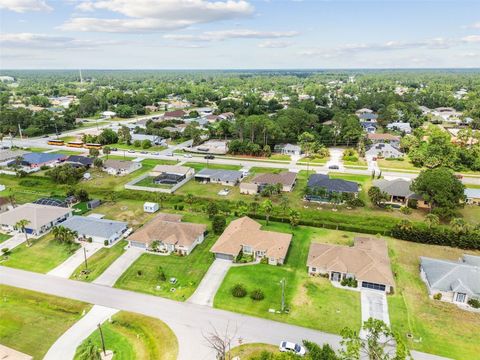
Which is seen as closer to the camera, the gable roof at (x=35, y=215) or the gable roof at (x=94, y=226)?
the gable roof at (x=94, y=226)

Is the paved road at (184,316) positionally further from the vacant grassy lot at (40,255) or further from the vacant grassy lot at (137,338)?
the vacant grassy lot at (40,255)

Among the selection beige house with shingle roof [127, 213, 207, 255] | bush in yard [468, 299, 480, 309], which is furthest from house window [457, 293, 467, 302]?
beige house with shingle roof [127, 213, 207, 255]

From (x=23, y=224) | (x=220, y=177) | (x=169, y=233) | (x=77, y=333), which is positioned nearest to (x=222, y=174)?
(x=220, y=177)

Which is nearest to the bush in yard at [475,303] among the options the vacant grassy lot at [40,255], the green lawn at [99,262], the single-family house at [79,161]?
the green lawn at [99,262]

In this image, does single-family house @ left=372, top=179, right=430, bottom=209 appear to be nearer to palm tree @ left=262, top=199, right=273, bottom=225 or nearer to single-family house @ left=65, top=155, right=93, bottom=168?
palm tree @ left=262, top=199, right=273, bottom=225

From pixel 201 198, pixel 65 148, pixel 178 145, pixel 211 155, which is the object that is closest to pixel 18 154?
pixel 65 148

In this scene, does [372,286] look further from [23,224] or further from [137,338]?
[23,224]
